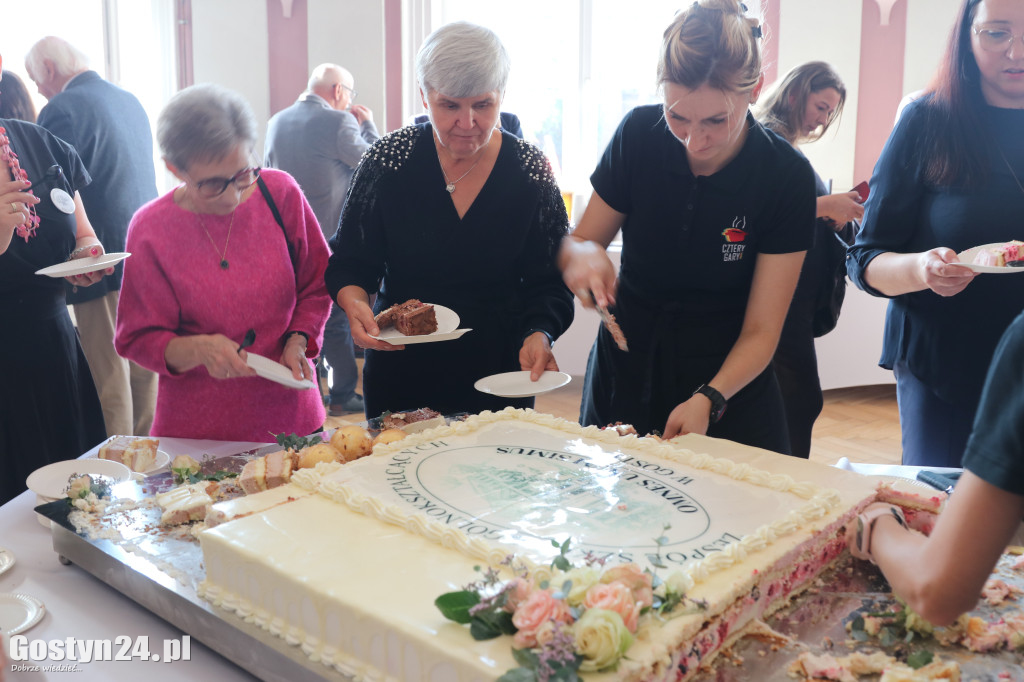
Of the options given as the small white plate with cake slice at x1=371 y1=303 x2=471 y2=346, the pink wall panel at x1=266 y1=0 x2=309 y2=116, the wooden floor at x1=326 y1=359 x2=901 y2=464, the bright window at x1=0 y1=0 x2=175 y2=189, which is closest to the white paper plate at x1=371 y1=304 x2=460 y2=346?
the small white plate with cake slice at x1=371 y1=303 x2=471 y2=346

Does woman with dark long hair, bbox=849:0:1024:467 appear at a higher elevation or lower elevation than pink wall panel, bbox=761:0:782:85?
lower

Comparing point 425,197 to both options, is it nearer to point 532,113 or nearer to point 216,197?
point 216,197

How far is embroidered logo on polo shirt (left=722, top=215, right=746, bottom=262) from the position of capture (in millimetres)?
1823

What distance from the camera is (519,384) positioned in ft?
6.01

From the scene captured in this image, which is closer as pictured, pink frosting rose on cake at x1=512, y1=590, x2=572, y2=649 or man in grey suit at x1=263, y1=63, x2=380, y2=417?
pink frosting rose on cake at x1=512, y1=590, x2=572, y2=649

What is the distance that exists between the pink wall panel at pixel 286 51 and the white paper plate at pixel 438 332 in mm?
4503

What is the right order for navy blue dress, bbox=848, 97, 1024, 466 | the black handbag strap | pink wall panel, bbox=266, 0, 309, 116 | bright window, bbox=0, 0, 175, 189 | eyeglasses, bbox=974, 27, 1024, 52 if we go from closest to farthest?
eyeglasses, bbox=974, 27, 1024, 52
navy blue dress, bbox=848, 97, 1024, 466
the black handbag strap
bright window, bbox=0, 0, 175, 189
pink wall panel, bbox=266, 0, 309, 116

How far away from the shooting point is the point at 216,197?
1.96 meters

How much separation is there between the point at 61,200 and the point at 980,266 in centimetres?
223

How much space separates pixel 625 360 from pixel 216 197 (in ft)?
3.30

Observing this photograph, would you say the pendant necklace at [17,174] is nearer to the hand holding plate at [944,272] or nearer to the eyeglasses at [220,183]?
the eyeglasses at [220,183]

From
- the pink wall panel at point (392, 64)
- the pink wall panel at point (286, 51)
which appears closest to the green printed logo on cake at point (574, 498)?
the pink wall panel at point (392, 64)

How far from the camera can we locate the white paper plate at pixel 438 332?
1.76 meters

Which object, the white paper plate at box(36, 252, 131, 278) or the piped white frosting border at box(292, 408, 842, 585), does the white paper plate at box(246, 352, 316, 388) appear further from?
the white paper plate at box(36, 252, 131, 278)
